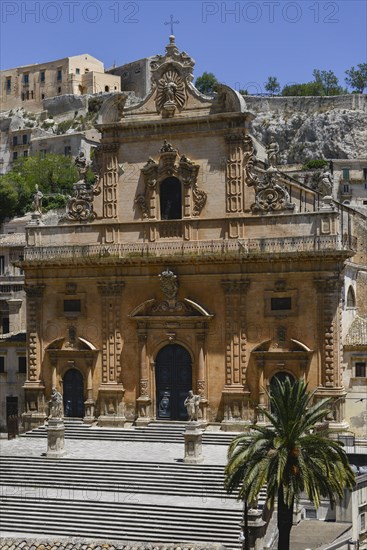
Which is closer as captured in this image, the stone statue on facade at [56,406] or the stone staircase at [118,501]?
the stone staircase at [118,501]

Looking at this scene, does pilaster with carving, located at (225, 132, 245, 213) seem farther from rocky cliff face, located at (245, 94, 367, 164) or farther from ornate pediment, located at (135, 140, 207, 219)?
rocky cliff face, located at (245, 94, 367, 164)

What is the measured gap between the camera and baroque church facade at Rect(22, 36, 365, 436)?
38.2 meters

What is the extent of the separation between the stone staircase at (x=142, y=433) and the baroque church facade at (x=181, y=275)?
537 mm

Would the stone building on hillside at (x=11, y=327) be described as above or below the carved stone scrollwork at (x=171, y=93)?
below

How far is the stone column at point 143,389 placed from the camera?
39688 mm

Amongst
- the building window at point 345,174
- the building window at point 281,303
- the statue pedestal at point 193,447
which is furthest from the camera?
the building window at point 345,174

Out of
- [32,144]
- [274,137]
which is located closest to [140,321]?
[274,137]

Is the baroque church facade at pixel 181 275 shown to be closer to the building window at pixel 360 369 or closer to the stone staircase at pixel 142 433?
the stone staircase at pixel 142 433

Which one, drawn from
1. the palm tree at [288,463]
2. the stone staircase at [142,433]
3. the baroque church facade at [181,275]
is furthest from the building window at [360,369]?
the palm tree at [288,463]

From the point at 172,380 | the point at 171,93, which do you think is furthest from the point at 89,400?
the point at 171,93

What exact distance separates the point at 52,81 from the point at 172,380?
264 feet

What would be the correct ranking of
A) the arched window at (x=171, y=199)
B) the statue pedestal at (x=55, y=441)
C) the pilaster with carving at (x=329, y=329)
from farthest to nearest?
the arched window at (x=171, y=199), the pilaster with carving at (x=329, y=329), the statue pedestal at (x=55, y=441)

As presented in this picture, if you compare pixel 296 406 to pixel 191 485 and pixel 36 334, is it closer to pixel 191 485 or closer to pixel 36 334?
pixel 191 485

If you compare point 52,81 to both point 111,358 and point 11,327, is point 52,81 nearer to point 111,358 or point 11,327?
point 11,327
